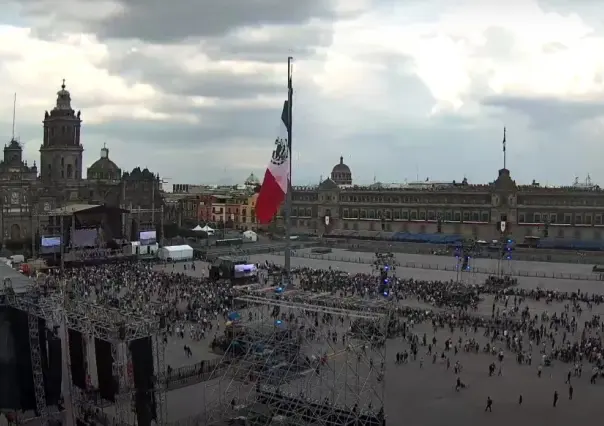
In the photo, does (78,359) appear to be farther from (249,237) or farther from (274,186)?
(249,237)

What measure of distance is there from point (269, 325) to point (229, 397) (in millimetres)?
2813

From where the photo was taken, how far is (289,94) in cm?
3014

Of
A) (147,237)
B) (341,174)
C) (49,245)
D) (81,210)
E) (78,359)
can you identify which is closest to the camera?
(78,359)

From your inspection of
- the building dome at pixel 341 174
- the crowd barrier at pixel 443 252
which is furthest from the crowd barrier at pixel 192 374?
the building dome at pixel 341 174

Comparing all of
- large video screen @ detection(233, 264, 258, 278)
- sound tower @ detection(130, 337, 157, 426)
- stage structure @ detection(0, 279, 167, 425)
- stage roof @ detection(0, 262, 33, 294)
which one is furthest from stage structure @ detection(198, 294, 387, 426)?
large video screen @ detection(233, 264, 258, 278)

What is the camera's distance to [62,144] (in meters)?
75.2

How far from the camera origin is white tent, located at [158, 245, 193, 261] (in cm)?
6144

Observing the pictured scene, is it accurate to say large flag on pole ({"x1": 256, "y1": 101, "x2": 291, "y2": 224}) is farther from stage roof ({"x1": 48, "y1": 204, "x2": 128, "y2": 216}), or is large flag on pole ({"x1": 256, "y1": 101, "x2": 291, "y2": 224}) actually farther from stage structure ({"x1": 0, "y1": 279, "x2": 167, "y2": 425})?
stage roof ({"x1": 48, "y1": 204, "x2": 128, "y2": 216})

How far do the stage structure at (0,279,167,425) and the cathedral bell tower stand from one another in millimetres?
54582

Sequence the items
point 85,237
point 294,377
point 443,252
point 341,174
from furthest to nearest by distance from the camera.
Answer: point 341,174, point 443,252, point 85,237, point 294,377

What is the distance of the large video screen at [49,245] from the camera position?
57.6 metres

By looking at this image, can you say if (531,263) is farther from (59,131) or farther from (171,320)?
(59,131)

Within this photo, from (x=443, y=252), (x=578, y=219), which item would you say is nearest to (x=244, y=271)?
(x=443, y=252)

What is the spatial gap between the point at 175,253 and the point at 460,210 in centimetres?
3719
